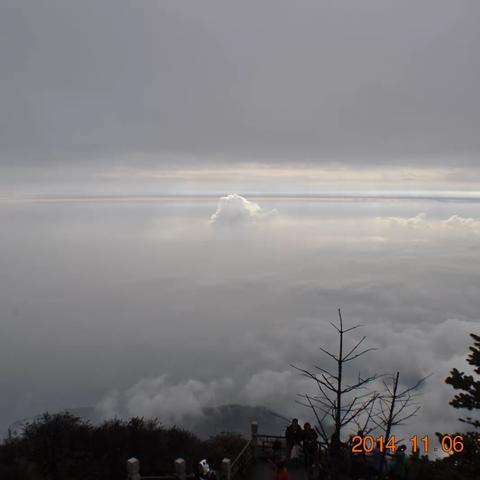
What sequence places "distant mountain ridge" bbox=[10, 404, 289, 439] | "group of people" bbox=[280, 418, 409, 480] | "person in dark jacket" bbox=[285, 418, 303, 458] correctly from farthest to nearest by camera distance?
"distant mountain ridge" bbox=[10, 404, 289, 439] < "person in dark jacket" bbox=[285, 418, 303, 458] < "group of people" bbox=[280, 418, 409, 480]

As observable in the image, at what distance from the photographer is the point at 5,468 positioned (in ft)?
47.7

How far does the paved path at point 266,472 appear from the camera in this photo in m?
16.1

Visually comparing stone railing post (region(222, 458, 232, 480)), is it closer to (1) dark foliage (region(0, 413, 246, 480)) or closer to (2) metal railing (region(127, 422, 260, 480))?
(2) metal railing (region(127, 422, 260, 480))

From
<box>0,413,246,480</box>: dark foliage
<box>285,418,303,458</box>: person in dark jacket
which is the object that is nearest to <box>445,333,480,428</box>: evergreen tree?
<box>285,418,303,458</box>: person in dark jacket

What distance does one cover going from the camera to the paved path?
52.7 feet

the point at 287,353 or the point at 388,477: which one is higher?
the point at 287,353

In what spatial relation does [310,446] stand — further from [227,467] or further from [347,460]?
[227,467]

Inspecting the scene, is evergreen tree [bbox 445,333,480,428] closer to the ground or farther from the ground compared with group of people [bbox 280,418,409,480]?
farther from the ground

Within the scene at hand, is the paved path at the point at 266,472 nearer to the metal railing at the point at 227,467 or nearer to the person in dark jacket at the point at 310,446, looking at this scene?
the metal railing at the point at 227,467

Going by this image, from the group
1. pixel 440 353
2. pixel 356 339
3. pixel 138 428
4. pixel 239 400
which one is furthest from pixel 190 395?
pixel 138 428

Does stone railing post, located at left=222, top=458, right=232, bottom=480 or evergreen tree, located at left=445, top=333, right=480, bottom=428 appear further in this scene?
stone railing post, located at left=222, top=458, right=232, bottom=480

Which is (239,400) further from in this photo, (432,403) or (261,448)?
(261,448)

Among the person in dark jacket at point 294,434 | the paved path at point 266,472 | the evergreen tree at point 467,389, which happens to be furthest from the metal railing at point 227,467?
the evergreen tree at point 467,389

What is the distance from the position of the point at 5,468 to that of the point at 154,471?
18.9 feet
